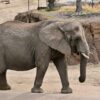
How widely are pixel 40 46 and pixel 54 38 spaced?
29 centimetres

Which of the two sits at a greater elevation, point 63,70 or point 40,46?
point 40,46

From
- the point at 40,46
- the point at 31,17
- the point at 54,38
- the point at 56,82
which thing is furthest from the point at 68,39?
the point at 31,17

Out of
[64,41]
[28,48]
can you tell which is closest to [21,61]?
[28,48]

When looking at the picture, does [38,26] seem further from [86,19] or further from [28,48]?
[86,19]

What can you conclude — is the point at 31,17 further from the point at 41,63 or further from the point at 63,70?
the point at 41,63

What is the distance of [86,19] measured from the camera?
697 inches

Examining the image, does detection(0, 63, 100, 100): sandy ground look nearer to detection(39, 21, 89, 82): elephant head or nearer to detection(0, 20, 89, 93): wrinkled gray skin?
detection(0, 20, 89, 93): wrinkled gray skin

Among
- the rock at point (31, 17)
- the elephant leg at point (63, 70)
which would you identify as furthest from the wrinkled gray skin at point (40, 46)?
the rock at point (31, 17)

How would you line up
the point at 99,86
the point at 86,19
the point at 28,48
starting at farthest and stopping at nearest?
the point at 86,19
the point at 99,86
the point at 28,48

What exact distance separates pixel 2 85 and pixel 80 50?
6.93ft

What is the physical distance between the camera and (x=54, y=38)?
10.0 metres

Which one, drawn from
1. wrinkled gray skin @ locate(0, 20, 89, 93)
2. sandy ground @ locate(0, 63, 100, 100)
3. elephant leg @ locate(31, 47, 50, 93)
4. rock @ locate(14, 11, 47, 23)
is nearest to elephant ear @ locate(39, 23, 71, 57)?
wrinkled gray skin @ locate(0, 20, 89, 93)

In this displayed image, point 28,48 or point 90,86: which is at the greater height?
point 28,48

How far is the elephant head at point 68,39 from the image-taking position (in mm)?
9633
